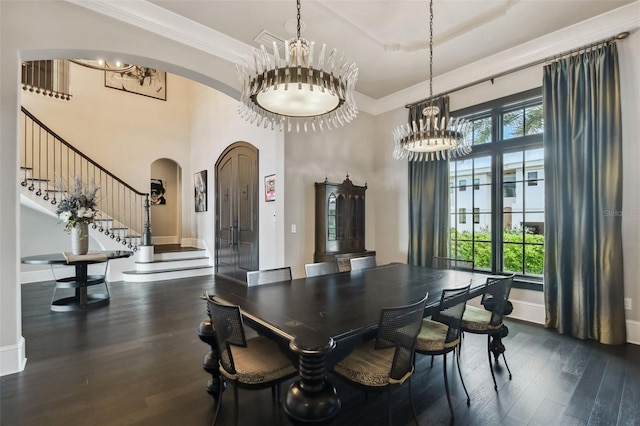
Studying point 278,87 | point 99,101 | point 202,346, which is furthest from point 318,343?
point 99,101

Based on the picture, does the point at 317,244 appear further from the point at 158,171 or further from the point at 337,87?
the point at 158,171

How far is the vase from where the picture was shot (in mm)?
4340

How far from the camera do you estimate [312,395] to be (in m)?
1.36

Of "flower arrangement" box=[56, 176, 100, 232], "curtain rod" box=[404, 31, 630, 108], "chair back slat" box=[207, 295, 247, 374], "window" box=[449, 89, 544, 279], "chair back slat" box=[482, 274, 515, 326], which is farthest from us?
"flower arrangement" box=[56, 176, 100, 232]

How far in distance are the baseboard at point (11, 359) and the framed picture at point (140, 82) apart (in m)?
6.60

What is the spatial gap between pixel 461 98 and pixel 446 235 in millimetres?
2122

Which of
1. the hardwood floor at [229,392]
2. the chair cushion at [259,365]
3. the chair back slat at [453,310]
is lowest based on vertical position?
the hardwood floor at [229,392]

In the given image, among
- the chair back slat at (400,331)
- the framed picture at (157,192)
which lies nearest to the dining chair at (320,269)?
the chair back slat at (400,331)

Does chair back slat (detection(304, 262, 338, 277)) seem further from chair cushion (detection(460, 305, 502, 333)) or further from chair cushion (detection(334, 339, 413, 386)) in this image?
chair cushion (detection(460, 305, 502, 333))

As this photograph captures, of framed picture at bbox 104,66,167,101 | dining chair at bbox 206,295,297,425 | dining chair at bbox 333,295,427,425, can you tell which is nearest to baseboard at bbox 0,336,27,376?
dining chair at bbox 206,295,297,425

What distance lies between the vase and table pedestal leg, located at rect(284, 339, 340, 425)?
460cm

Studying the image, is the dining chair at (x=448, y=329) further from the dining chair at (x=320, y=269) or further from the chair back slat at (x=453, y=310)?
the dining chair at (x=320, y=269)

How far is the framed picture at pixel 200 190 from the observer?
7331 mm

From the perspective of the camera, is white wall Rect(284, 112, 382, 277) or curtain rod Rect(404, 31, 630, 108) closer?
curtain rod Rect(404, 31, 630, 108)
